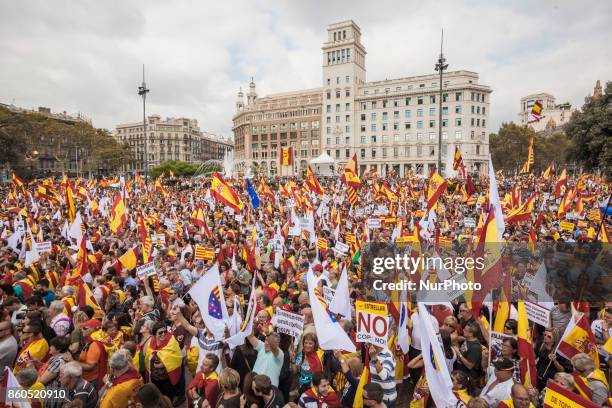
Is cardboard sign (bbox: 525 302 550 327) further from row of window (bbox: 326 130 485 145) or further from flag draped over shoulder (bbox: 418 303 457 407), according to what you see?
row of window (bbox: 326 130 485 145)

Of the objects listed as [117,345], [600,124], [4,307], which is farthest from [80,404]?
[600,124]

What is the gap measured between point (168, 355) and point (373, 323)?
242 cm

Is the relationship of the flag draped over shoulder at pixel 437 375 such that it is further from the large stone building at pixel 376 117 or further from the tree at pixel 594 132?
the large stone building at pixel 376 117

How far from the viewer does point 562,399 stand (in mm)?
3037

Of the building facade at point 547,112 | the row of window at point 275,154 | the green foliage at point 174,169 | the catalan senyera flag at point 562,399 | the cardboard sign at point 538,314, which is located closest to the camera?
the catalan senyera flag at point 562,399

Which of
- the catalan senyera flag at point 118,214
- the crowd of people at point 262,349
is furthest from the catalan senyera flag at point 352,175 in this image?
the catalan senyera flag at point 118,214

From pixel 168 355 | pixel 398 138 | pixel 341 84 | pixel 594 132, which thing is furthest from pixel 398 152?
pixel 168 355

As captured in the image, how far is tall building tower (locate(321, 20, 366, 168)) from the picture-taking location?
260 ft

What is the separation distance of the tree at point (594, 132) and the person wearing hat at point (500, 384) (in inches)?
908

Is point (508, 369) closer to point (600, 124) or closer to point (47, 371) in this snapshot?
point (47, 371)

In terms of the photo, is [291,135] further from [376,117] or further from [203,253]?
[203,253]

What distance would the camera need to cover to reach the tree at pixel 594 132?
2225cm

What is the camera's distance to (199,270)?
28.6 ft

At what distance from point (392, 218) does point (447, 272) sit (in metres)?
7.69
